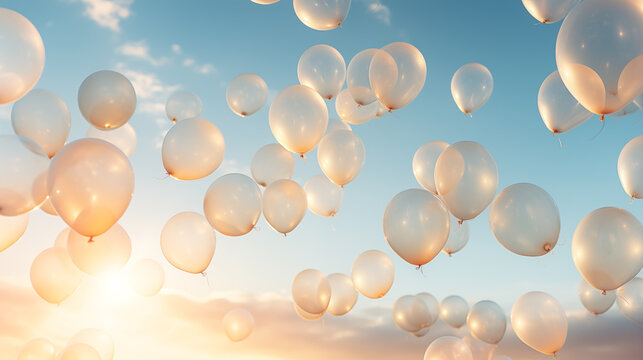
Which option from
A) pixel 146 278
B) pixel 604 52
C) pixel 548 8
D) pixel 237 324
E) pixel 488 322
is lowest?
pixel 237 324

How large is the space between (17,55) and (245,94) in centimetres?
262

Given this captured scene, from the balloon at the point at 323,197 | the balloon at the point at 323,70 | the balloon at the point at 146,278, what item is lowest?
the balloon at the point at 146,278

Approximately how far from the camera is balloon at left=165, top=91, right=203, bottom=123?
18.2ft

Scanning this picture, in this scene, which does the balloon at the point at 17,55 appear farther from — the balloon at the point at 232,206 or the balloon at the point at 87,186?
the balloon at the point at 232,206

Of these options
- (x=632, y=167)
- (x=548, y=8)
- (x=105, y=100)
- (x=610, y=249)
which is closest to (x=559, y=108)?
(x=548, y=8)

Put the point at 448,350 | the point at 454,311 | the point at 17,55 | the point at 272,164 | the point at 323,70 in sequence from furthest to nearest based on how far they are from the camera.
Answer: the point at 454,311, the point at 272,164, the point at 448,350, the point at 323,70, the point at 17,55

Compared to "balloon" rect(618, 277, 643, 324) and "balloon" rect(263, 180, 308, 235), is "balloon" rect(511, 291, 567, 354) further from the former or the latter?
"balloon" rect(263, 180, 308, 235)

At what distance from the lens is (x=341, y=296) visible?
18.2 ft

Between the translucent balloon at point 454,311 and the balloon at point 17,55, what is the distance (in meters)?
5.87

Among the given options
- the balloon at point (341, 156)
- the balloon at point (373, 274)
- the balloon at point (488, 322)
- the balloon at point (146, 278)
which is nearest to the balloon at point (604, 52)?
the balloon at point (341, 156)

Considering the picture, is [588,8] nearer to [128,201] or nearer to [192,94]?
[128,201]

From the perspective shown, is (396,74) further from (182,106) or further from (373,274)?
(182,106)

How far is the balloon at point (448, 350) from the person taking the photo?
4.76 meters

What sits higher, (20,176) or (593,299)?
(593,299)
